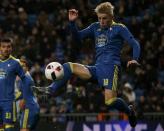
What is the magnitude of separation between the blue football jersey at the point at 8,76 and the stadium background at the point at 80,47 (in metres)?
4.93

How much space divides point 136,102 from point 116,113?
1.84m

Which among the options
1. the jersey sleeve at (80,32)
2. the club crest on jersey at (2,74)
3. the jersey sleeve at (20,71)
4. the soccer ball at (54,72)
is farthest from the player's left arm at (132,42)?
the club crest on jersey at (2,74)

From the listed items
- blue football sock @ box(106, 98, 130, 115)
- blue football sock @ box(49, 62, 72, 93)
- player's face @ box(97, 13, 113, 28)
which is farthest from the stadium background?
blue football sock @ box(49, 62, 72, 93)

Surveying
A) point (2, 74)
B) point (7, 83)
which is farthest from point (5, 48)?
point (7, 83)

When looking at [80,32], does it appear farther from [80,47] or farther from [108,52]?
[80,47]

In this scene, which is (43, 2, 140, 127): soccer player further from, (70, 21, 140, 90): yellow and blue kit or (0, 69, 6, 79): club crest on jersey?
(0, 69, 6, 79): club crest on jersey

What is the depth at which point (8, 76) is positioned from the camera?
11969mm

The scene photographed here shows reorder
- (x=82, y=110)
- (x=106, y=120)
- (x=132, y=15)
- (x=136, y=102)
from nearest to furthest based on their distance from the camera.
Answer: (x=106, y=120), (x=82, y=110), (x=136, y=102), (x=132, y=15)

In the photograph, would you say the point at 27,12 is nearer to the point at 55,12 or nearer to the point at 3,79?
the point at 55,12

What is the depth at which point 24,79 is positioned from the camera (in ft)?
40.0

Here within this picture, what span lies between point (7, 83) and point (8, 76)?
0.14 meters

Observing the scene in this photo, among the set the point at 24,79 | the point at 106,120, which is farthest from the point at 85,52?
the point at 24,79

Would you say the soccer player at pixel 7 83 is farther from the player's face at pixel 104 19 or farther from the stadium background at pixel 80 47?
the stadium background at pixel 80 47

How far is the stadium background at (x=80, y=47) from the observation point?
17859 mm
